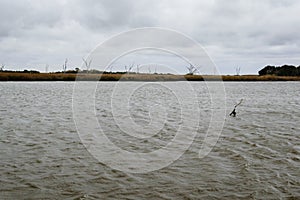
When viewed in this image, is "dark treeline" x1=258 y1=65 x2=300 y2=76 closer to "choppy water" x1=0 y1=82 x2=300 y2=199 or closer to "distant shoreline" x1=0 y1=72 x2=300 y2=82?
"distant shoreline" x1=0 y1=72 x2=300 y2=82

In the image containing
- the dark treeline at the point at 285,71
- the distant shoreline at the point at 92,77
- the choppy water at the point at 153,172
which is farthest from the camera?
the dark treeline at the point at 285,71

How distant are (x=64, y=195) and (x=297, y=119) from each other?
38.4 feet

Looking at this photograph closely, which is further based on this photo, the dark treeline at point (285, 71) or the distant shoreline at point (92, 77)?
the dark treeline at point (285, 71)

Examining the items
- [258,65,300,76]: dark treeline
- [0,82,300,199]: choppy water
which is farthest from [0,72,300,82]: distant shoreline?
[0,82,300,199]: choppy water

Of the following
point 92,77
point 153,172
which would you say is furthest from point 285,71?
point 153,172

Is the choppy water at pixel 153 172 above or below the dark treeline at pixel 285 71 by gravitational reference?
below

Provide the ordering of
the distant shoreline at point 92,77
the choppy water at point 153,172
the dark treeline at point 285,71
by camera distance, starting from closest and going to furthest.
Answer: the choppy water at point 153,172 < the distant shoreline at point 92,77 < the dark treeline at point 285,71

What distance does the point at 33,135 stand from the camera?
973 centimetres

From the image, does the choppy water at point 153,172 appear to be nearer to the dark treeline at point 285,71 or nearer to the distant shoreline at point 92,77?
the distant shoreline at point 92,77

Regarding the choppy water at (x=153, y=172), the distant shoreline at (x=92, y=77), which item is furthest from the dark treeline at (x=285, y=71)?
the choppy water at (x=153, y=172)

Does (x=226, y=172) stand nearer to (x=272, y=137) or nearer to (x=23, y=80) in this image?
(x=272, y=137)

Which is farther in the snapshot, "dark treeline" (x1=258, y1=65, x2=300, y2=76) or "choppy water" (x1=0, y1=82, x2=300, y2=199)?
"dark treeline" (x1=258, y1=65, x2=300, y2=76)

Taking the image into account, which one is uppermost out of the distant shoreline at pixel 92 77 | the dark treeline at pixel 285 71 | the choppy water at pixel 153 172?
the dark treeline at pixel 285 71

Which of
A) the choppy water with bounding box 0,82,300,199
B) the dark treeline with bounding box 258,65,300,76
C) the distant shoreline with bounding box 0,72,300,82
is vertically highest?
the dark treeline with bounding box 258,65,300,76
